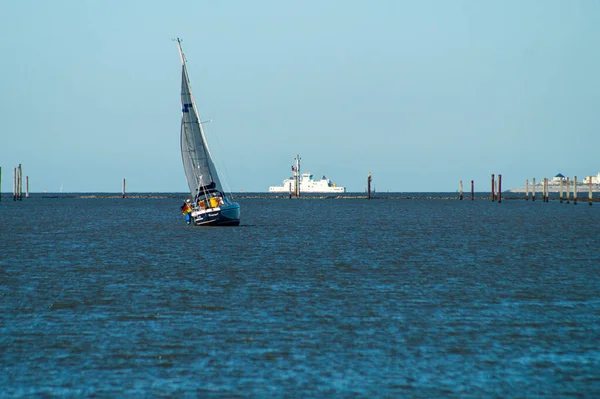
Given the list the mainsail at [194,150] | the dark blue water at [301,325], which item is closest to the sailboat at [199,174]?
the mainsail at [194,150]

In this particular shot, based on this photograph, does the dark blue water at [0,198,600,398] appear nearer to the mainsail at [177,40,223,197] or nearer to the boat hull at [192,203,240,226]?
the boat hull at [192,203,240,226]

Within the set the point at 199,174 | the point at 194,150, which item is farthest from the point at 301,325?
the point at 194,150

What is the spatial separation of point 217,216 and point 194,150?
5.79 m


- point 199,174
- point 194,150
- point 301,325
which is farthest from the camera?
point 194,150

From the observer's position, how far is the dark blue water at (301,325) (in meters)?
15.4

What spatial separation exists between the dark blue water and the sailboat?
24.2 m

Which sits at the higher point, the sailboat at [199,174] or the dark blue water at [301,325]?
the sailboat at [199,174]

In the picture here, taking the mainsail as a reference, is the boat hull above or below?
below

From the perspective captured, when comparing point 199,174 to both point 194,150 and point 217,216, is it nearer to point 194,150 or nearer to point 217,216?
point 194,150

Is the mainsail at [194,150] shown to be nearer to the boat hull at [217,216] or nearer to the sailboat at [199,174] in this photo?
the sailboat at [199,174]

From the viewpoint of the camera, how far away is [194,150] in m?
68.6

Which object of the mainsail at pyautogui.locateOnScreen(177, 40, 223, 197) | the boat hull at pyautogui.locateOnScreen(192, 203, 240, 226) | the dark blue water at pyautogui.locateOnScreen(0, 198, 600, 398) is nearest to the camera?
the dark blue water at pyautogui.locateOnScreen(0, 198, 600, 398)

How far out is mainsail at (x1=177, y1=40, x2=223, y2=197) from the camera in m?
67.6

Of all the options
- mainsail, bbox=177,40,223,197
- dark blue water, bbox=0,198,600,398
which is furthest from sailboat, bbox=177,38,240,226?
dark blue water, bbox=0,198,600,398
